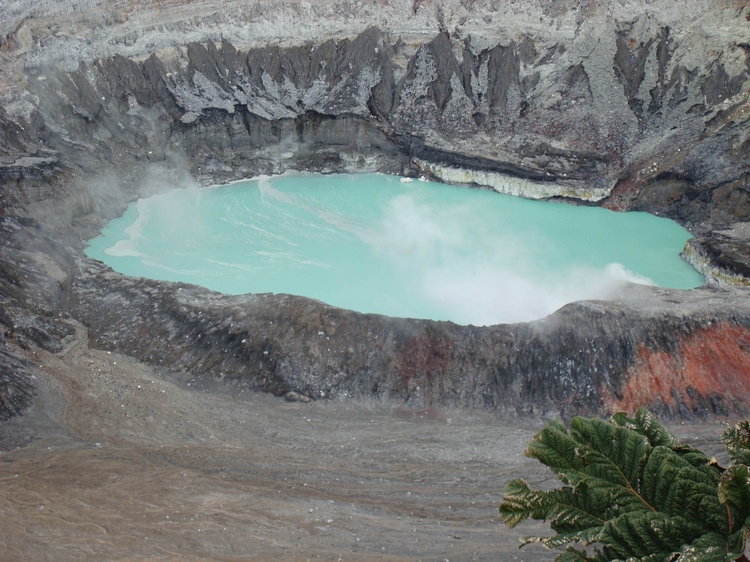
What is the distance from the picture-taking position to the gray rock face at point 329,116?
68.7ft

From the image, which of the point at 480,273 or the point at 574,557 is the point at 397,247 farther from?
the point at 574,557

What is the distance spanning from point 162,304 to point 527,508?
15.4 meters

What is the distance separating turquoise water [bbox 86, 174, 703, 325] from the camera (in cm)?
2292

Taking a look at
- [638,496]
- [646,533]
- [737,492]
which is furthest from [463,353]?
[737,492]

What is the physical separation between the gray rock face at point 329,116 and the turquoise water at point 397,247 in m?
1.45

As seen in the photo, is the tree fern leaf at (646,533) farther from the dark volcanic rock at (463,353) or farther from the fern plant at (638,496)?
the dark volcanic rock at (463,353)

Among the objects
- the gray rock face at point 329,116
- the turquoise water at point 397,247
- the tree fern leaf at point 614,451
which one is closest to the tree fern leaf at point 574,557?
the tree fern leaf at point 614,451

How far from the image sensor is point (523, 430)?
54.1 feet

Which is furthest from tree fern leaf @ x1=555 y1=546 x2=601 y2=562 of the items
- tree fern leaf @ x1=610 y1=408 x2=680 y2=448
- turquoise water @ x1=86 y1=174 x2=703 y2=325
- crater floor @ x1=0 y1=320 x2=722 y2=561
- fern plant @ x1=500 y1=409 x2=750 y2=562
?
turquoise water @ x1=86 y1=174 x2=703 y2=325

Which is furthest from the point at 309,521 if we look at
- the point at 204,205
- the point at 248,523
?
the point at 204,205

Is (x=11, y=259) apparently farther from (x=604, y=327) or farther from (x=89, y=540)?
(x=604, y=327)

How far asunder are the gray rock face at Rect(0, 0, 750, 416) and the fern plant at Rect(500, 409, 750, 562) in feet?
36.8

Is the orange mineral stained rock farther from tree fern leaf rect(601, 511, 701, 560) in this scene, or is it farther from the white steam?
tree fern leaf rect(601, 511, 701, 560)

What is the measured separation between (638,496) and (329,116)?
30.2m
